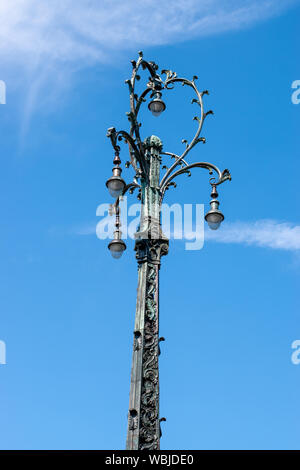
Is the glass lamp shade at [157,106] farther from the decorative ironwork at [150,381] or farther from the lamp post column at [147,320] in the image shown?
the decorative ironwork at [150,381]

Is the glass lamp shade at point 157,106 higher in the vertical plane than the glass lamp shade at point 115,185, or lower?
higher

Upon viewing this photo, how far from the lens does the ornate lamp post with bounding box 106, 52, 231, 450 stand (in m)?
11.1

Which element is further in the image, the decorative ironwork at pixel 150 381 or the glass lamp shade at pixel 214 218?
the glass lamp shade at pixel 214 218

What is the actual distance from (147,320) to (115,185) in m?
2.14

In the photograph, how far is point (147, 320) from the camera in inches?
459

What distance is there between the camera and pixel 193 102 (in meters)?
13.9

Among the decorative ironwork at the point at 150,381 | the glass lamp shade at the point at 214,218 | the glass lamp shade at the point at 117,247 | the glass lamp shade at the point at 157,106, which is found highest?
the glass lamp shade at the point at 157,106

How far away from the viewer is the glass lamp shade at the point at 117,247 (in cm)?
1256

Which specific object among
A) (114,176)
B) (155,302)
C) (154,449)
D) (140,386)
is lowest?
(154,449)

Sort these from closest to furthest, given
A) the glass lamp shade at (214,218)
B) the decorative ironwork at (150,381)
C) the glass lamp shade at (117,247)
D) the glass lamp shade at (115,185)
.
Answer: the decorative ironwork at (150,381)
the glass lamp shade at (115,185)
the glass lamp shade at (117,247)
the glass lamp shade at (214,218)

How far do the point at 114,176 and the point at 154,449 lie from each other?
13.3 feet

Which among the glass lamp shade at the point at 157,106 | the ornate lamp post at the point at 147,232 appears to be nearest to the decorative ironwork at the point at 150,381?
the ornate lamp post at the point at 147,232
